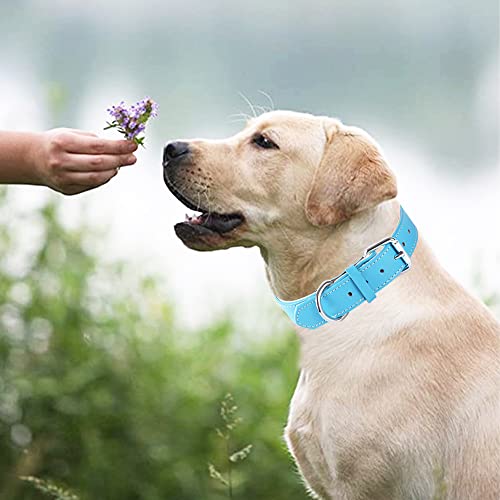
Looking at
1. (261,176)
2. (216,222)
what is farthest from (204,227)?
(261,176)

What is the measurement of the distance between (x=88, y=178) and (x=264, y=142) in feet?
2.02

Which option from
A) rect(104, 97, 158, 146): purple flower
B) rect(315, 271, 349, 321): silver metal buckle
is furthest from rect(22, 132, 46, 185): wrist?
rect(315, 271, 349, 321): silver metal buckle

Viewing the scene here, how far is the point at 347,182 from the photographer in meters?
3.01

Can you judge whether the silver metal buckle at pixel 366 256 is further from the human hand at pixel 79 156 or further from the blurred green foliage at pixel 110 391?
the blurred green foliage at pixel 110 391

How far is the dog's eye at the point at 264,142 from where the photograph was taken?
3188mm

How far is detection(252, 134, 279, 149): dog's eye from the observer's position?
10.5 feet

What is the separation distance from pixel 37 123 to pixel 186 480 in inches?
67.1

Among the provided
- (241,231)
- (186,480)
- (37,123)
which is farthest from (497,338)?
(37,123)

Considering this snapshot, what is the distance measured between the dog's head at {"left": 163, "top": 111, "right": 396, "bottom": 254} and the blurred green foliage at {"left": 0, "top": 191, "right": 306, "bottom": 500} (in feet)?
5.11

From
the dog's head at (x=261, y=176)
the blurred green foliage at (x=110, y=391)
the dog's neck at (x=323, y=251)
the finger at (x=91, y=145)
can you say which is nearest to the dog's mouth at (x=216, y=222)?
the dog's head at (x=261, y=176)

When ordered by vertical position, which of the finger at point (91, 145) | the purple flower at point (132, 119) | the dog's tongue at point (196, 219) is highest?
the purple flower at point (132, 119)

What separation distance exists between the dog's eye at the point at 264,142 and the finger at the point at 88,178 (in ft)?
1.77

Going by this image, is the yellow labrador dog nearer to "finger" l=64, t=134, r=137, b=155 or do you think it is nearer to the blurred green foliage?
"finger" l=64, t=134, r=137, b=155

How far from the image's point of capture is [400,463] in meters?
2.83
